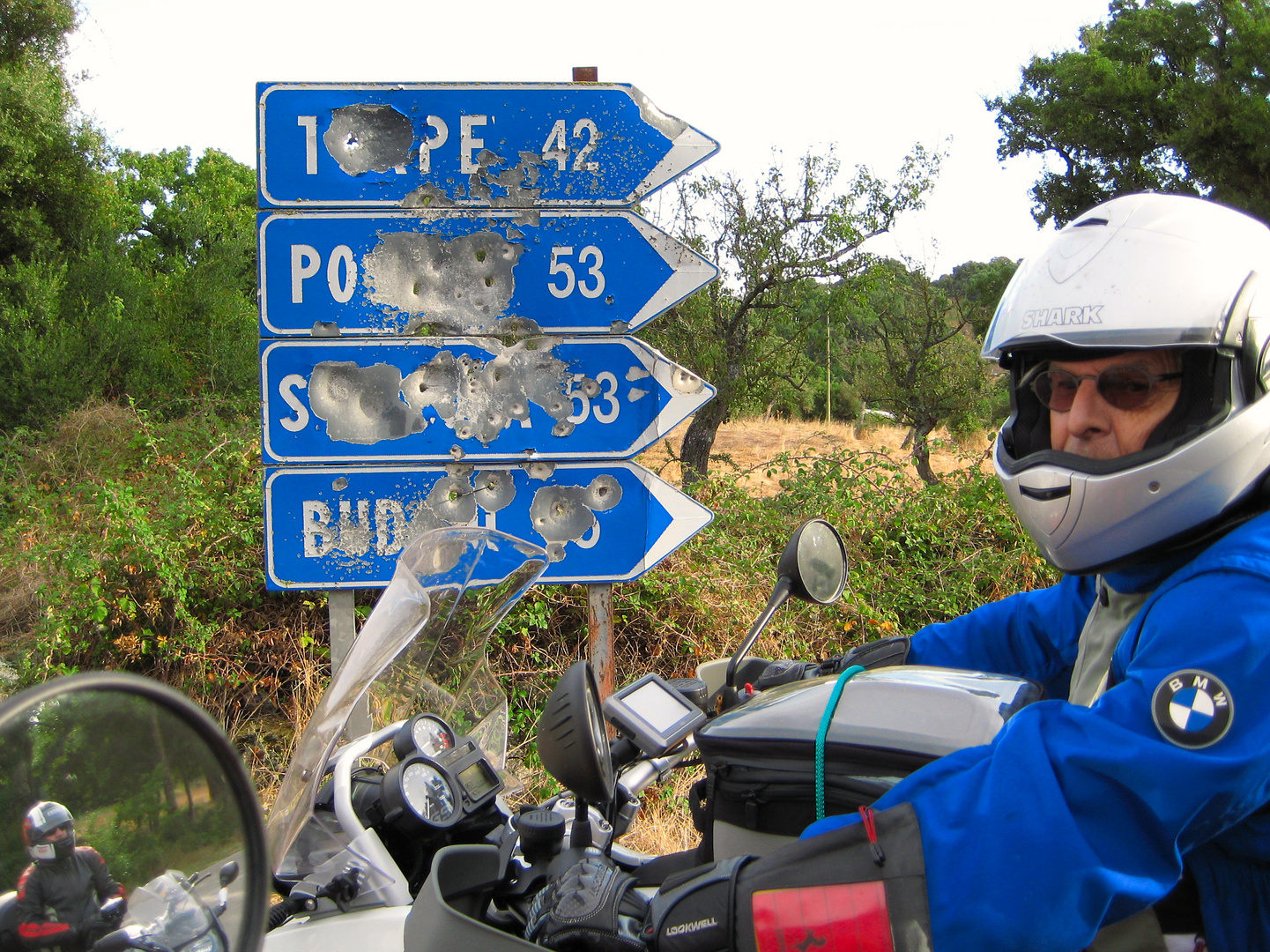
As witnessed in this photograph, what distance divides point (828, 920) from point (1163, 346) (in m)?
0.98

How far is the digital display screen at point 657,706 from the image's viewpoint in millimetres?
1561

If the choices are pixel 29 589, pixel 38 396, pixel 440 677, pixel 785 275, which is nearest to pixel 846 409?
pixel 785 275

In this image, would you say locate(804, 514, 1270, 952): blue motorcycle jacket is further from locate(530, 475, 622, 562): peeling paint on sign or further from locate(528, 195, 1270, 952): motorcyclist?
locate(530, 475, 622, 562): peeling paint on sign

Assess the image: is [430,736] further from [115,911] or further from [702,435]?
[702,435]

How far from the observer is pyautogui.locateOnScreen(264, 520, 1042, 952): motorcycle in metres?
1.36

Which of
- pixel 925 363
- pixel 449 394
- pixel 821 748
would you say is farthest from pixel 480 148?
pixel 925 363

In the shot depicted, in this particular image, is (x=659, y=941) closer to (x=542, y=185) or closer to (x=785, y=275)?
(x=542, y=185)

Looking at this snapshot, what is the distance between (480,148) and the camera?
11.1ft

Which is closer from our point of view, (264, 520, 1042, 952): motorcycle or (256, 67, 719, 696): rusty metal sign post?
(264, 520, 1042, 952): motorcycle

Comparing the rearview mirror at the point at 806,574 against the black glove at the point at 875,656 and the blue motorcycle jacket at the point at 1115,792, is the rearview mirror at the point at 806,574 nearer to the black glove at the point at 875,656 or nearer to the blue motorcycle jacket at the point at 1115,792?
the black glove at the point at 875,656

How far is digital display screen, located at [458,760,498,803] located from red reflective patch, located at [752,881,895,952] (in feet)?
1.78

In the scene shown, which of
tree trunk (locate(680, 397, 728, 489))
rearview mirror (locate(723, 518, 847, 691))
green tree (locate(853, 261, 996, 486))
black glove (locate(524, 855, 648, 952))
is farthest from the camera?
green tree (locate(853, 261, 996, 486))

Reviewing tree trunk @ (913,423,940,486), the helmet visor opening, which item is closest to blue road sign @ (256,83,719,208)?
the helmet visor opening

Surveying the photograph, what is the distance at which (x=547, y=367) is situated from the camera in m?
3.39
